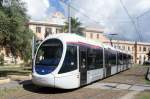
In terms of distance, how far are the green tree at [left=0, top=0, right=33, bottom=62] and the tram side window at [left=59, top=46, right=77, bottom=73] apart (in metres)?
9.57

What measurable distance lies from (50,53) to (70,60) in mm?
1150

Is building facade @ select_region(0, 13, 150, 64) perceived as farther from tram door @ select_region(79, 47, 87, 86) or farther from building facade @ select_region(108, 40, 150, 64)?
tram door @ select_region(79, 47, 87, 86)

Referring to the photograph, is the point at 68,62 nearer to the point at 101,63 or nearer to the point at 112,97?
the point at 112,97

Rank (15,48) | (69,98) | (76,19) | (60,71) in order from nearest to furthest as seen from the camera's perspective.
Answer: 1. (69,98)
2. (60,71)
3. (15,48)
4. (76,19)

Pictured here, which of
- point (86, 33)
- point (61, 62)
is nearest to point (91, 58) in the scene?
point (61, 62)

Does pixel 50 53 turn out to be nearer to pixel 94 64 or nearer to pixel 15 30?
pixel 94 64

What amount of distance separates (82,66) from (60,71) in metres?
2.71

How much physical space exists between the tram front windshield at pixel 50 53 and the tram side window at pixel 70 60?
398mm

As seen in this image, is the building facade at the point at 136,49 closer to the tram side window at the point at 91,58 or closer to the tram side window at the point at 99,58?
the tram side window at the point at 99,58

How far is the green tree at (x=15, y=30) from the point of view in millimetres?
28969

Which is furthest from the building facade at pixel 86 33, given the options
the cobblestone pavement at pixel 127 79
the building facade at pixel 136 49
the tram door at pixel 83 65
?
the tram door at pixel 83 65

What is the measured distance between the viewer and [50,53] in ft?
66.7

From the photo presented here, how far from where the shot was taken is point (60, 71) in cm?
1959

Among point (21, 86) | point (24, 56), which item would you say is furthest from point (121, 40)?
point (21, 86)
